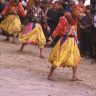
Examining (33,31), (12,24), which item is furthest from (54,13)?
(33,31)

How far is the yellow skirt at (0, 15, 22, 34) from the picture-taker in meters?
16.9

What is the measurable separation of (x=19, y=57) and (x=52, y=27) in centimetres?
471

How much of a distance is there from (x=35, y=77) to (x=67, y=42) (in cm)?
110

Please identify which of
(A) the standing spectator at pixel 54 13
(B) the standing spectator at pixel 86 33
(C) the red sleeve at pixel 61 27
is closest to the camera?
(C) the red sleeve at pixel 61 27

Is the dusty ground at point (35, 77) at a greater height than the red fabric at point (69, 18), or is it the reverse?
the red fabric at point (69, 18)

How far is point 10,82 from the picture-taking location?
1025 centimetres

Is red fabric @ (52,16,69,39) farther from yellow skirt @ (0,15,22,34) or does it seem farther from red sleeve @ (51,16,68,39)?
yellow skirt @ (0,15,22,34)

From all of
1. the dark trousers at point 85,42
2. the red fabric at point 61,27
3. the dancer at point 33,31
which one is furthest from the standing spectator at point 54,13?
the red fabric at point 61,27

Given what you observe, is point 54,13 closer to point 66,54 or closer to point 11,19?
point 11,19

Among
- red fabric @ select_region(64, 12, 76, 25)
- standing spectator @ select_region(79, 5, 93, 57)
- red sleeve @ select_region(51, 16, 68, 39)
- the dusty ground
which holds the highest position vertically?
red fabric @ select_region(64, 12, 76, 25)

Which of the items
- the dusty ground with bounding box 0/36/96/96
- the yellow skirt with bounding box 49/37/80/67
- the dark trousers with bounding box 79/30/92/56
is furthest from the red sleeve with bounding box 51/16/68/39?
the dark trousers with bounding box 79/30/92/56

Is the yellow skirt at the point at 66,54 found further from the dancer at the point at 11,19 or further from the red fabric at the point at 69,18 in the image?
the dancer at the point at 11,19

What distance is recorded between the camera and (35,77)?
11352mm

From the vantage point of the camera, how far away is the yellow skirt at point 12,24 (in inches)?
664
